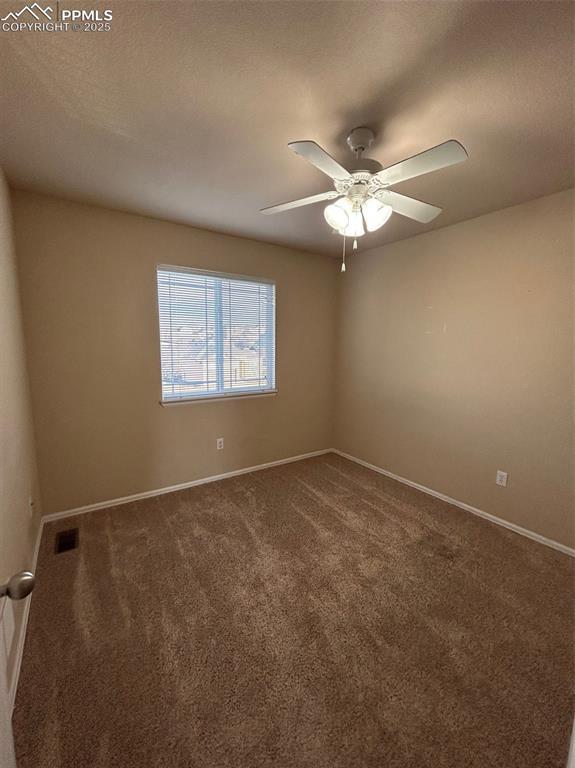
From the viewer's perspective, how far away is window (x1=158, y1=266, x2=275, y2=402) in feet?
9.26

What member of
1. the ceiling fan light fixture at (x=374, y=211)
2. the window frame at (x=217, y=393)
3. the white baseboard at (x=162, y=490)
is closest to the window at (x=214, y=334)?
the window frame at (x=217, y=393)

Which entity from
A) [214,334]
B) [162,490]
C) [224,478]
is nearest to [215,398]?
[214,334]

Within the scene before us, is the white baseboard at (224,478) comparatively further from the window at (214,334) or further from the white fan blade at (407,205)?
the white fan blade at (407,205)

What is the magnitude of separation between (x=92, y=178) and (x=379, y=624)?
305cm

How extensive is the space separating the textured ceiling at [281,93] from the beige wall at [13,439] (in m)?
0.65

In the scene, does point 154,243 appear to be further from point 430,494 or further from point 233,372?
point 430,494

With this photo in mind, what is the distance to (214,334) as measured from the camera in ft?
10.0

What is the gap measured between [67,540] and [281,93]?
2.91 meters

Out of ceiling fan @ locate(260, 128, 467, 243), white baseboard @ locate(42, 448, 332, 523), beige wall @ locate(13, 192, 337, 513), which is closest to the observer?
ceiling fan @ locate(260, 128, 467, 243)

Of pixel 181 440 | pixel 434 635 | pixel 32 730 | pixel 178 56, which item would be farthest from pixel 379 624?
pixel 178 56

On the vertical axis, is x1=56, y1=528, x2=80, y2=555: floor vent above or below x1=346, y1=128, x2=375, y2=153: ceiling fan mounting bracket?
below

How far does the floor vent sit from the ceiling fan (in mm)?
2519

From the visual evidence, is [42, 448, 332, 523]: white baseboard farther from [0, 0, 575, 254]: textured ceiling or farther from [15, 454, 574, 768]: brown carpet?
[0, 0, 575, 254]: textured ceiling

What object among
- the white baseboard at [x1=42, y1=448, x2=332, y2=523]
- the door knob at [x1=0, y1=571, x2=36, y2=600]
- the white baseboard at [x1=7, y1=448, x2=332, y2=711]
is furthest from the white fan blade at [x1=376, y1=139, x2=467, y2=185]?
the white baseboard at [x1=42, y1=448, x2=332, y2=523]
